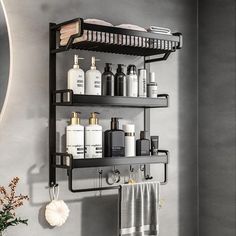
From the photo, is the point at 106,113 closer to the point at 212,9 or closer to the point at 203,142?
the point at 203,142

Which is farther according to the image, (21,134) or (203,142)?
(203,142)

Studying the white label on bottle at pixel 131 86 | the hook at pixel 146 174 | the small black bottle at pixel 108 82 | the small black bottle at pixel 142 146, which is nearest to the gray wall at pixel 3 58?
the small black bottle at pixel 108 82

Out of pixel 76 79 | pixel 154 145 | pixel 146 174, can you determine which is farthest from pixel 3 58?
pixel 146 174

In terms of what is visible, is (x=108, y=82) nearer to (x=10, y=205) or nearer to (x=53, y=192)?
(x=53, y=192)

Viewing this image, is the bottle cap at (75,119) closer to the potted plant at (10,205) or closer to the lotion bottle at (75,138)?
the lotion bottle at (75,138)

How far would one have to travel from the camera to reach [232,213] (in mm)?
2637

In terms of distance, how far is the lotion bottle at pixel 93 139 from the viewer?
217 centimetres

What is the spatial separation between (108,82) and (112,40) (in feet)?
0.66

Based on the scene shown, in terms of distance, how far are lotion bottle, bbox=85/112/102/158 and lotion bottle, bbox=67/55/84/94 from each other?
0.15 meters

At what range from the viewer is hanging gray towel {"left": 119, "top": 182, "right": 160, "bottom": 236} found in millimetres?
2266

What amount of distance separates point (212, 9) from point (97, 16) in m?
0.73

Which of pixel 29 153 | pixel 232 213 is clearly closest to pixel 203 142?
pixel 232 213

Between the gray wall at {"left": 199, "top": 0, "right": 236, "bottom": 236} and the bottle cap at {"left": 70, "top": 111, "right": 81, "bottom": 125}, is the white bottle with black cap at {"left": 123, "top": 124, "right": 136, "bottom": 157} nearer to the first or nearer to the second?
the bottle cap at {"left": 70, "top": 111, "right": 81, "bottom": 125}

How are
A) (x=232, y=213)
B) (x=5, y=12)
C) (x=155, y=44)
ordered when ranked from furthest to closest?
1. (x=232, y=213)
2. (x=155, y=44)
3. (x=5, y=12)
